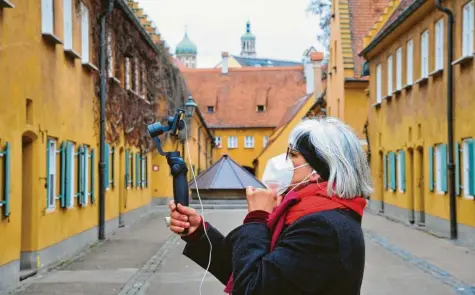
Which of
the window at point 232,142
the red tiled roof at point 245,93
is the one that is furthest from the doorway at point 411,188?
the window at point 232,142

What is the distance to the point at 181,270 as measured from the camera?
15422 millimetres

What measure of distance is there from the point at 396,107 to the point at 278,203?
27276 mm

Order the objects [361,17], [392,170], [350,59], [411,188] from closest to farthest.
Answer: [411,188]
[392,170]
[350,59]
[361,17]

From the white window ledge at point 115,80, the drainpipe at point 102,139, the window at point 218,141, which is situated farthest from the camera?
the window at point 218,141

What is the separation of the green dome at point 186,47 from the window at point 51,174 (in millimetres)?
139577

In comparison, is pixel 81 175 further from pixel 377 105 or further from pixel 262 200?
pixel 377 105

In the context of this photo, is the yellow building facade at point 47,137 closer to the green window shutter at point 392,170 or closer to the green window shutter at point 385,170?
the green window shutter at point 392,170

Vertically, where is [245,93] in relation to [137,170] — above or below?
above

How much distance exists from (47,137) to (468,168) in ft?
30.3

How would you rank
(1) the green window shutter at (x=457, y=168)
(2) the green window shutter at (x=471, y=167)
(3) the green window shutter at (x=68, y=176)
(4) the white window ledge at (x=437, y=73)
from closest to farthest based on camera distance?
(3) the green window shutter at (x=68, y=176)
(2) the green window shutter at (x=471, y=167)
(1) the green window shutter at (x=457, y=168)
(4) the white window ledge at (x=437, y=73)

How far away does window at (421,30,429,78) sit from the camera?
→ 25156mm

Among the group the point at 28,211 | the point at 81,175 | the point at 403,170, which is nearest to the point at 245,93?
the point at 403,170

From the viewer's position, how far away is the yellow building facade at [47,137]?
12820 mm

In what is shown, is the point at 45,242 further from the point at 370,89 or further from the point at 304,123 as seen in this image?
the point at 370,89
